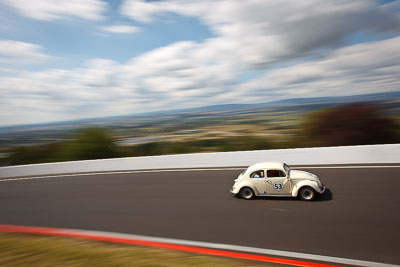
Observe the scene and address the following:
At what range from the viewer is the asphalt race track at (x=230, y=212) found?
5.54 m

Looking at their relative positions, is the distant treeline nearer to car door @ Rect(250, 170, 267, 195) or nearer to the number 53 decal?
car door @ Rect(250, 170, 267, 195)

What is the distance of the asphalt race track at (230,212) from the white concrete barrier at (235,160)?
1.22 meters

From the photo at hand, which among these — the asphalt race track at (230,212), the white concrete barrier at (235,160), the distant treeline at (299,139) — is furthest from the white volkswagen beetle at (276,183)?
the distant treeline at (299,139)

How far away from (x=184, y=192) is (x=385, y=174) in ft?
25.7

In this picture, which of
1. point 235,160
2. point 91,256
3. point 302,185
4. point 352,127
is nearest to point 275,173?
point 302,185

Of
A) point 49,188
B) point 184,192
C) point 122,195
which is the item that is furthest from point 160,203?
point 49,188

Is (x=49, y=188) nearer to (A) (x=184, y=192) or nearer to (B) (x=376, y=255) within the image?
(A) (x=184, y=192)

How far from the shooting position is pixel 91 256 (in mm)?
5137

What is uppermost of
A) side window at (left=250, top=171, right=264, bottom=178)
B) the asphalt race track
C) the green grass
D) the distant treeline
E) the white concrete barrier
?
the distant treeline

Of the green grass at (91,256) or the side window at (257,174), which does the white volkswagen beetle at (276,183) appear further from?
the green grass at (91,256)

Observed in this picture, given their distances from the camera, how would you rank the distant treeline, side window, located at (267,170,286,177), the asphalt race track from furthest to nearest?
the distant treeline, side window, located at (267,170,286,177), the asphalt race track

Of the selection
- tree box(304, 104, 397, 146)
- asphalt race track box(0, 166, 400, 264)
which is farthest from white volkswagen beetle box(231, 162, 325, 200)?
tree box(304, 104, 397, 146)

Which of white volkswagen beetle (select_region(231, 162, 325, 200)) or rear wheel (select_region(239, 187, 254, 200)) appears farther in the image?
rear wheel (select_region(239, 187, 254, 200))

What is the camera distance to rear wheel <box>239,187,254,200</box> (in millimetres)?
8227
